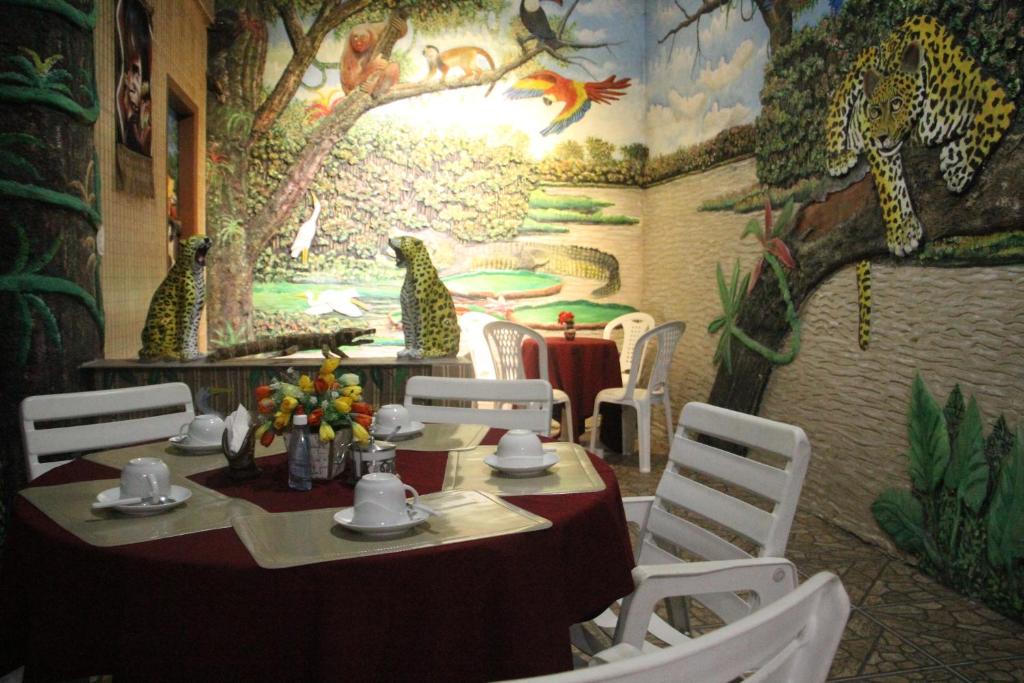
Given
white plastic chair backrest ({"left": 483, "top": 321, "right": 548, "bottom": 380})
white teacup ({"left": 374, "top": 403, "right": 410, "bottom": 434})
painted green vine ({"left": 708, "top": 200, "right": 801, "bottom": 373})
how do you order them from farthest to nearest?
white plastic chair backrest ({"left": 483, "top": 321, "right": 548, "bottom": 380})
painted green vine ({"left": 708, "top": 200, "right": 801, "bottom": 373})
white teacup ({"left": 374, "top": 403, "right": 410, "bottom": 434})

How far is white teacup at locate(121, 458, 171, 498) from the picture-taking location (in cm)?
146

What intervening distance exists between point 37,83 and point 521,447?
7.11 feet

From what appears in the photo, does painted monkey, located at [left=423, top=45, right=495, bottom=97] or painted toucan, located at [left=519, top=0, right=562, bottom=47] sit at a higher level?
painted toucan, located at [left=519, top=0, right=562, bottom=47]

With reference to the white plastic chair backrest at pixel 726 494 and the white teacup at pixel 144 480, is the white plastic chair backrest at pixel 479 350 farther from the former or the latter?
the white teacup at pixel 144 480

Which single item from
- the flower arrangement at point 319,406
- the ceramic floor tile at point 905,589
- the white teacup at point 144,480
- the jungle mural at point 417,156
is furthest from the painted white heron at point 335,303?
the white teacup at point 144,480

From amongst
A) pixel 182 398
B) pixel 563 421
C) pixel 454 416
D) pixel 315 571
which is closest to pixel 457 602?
pixel 315 571

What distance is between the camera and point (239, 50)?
622 centimetres

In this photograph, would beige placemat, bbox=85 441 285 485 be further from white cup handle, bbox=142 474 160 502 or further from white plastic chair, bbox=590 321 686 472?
white plastic chair, bbox=590 321 686 472

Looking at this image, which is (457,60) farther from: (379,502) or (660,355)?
(379,502)

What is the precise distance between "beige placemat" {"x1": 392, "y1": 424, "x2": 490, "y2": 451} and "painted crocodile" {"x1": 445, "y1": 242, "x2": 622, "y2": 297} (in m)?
4.37

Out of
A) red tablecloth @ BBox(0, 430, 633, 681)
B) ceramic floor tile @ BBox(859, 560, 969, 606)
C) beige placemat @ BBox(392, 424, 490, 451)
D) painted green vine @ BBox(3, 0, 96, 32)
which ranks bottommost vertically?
ceramic floor tile @ BBox(859, 560, 969, 606)

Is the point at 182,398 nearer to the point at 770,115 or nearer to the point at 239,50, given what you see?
the point at 770,115

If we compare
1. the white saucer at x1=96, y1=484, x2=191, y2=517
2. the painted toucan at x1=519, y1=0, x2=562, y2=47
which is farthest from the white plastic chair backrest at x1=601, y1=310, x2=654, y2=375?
the white saucer at x1=96, y1=484, x2=191, y2=517

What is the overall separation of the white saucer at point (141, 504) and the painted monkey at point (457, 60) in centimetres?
543
